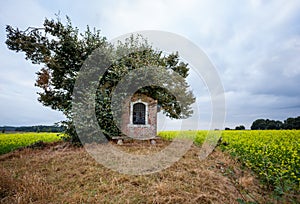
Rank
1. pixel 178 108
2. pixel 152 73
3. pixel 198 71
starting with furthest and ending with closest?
pixel 178 108 → pixel 152 73 → pixel 198 71

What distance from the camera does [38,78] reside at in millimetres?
12258

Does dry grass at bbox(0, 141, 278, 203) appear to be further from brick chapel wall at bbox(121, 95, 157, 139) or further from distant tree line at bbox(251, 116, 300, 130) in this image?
distant tree line at bbox(251, 116, 300, 130)

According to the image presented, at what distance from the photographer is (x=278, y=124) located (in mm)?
21766

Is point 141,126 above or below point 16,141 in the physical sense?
above

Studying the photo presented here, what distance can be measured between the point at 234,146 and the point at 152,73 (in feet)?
20.0

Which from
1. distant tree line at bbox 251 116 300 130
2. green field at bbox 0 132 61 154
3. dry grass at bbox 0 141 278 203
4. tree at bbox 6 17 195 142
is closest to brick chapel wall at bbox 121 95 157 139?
tree at bbox 6 17 195 142

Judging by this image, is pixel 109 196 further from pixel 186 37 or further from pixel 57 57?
pixel 57 57

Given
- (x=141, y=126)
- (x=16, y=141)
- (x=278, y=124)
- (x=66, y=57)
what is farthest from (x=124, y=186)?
(x=278, y=124)

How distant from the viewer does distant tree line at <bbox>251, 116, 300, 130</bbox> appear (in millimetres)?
20000

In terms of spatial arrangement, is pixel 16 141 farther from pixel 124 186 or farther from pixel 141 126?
pixel 124 186

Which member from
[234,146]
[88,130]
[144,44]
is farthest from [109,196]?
[144,44]

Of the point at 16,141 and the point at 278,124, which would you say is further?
the point at 278,124

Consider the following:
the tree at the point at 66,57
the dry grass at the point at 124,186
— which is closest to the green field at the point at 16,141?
the tree at the point at 66,57

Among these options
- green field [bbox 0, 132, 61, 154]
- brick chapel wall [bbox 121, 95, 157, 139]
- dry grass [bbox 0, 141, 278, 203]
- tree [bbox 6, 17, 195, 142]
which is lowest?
dry grass [bbox 0, 141, 278, 203]
